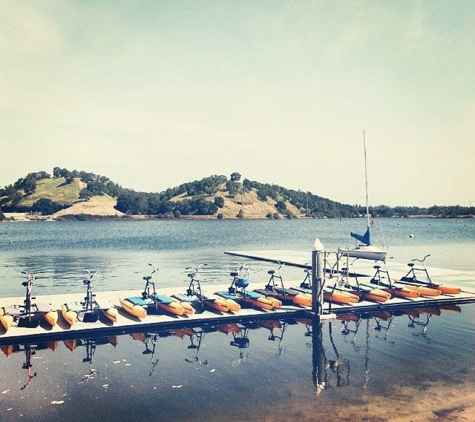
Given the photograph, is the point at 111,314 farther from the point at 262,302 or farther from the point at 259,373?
the point at 259,373

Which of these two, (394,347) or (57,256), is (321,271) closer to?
(394,347)

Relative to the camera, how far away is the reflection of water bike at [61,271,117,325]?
92.6 feet

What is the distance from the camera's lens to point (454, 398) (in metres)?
19.5

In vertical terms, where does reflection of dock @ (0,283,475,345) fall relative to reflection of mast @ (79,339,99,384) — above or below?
above

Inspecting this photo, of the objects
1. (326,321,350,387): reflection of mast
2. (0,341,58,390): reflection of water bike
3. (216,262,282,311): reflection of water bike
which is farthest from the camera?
(216,262,282,311): reflection of water bike

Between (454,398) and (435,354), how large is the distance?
6755mm

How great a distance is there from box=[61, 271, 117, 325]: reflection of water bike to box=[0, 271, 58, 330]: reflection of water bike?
80cm

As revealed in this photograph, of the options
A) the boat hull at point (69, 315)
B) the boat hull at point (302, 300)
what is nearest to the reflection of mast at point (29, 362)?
the boat hull at point (69, 315)

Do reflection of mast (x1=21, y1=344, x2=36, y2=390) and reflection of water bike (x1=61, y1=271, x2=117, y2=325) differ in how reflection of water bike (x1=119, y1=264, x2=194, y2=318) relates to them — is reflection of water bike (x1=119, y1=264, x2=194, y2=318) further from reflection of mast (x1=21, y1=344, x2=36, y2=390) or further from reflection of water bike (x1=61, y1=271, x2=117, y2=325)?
reflection of mast (x1=21, y1=344, x2=36, y2=390)

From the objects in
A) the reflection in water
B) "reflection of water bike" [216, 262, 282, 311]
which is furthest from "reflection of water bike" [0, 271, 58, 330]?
"reflection of water bike" [216, 262, 282, 311]

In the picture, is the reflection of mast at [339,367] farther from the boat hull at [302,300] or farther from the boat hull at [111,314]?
the boat hull at [111,314]

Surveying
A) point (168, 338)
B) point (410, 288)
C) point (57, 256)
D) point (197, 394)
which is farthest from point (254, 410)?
point (57, 256)

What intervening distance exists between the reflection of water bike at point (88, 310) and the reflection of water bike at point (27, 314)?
31.6 inches

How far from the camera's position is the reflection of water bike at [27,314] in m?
26.9
